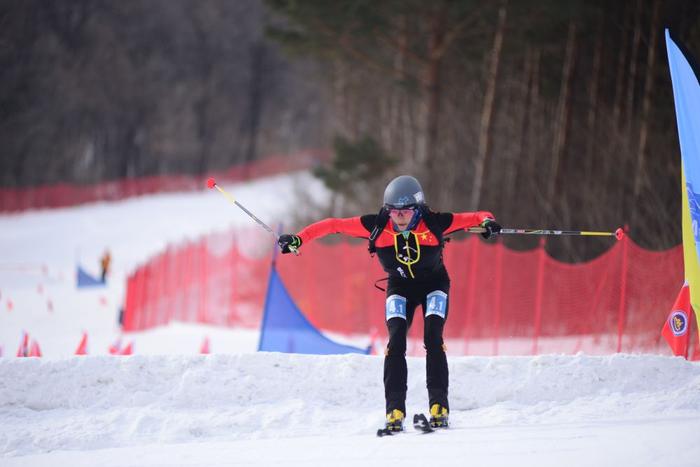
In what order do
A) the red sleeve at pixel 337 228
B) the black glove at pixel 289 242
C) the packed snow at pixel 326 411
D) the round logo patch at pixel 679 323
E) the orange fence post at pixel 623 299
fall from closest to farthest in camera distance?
the packed snow at pixel 326 411, the red sleeve at pixel 337 228, the black glove at pixel 289 242, the round logo patch at pixel 679 323, the orange fence post at pixel 623 299

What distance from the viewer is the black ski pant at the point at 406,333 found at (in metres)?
5.64

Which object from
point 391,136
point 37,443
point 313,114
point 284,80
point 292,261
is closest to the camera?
point 37,443

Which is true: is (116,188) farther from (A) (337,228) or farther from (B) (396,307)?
(B) (396,307)

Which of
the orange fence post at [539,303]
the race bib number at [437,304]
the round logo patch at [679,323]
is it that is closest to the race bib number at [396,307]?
the race bib number at [437,304]

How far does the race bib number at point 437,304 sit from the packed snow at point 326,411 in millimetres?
823

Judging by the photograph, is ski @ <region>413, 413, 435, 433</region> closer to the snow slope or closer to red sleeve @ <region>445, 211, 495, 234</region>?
red sleeve @ <region>445, 211, 495, 234</region>

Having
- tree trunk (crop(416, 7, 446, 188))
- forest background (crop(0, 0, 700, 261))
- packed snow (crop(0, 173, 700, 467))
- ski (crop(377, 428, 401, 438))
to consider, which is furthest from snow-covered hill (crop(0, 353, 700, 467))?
tree trunk (crop(416, 7, 446, 188))

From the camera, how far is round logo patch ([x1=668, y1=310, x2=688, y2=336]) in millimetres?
7480

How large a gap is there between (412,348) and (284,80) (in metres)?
62.8

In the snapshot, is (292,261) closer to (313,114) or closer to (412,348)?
(412,348)

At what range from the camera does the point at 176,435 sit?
5.77 meters

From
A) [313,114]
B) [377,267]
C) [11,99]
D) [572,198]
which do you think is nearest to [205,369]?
[377,267]

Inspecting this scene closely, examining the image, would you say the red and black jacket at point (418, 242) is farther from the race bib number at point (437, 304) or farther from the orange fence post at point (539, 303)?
the orange fence post at point (539, 303)

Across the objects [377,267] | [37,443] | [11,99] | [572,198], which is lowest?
[37,443]
